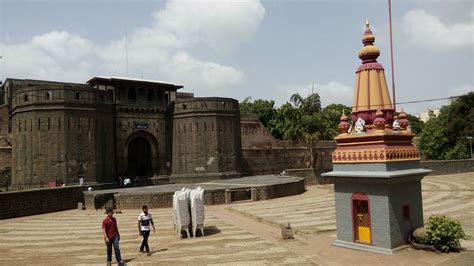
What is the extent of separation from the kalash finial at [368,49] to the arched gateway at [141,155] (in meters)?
28.4

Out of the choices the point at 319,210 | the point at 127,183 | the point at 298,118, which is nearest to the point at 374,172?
the point at 319,210

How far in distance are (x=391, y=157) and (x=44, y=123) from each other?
27.8 meters

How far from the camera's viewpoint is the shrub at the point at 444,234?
34.4ft

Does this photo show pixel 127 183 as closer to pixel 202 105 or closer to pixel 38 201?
pixel 38 201

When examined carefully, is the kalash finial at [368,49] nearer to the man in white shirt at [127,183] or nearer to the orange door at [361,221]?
the orange door at [361,221]

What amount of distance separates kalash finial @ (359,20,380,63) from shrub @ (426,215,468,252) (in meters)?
4.94

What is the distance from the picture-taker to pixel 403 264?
9.63 m

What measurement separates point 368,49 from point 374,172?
382 centimetres

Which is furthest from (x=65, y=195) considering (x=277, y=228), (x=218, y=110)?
(x=218, y=110)

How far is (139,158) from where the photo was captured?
125ft

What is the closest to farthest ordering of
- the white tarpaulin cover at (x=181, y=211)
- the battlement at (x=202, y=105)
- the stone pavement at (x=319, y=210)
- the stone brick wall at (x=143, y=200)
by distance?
the white tarpaulin cover at (x=181, y=211)
the stone pavement at (x=319, y=210)
the stone brick wall at (x=143, y=200)
the battlement at (x=202, y=105)

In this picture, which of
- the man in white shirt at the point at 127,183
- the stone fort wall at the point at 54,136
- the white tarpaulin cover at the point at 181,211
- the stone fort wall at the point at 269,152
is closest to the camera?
the white tarpaulin cover at the point at 181,211

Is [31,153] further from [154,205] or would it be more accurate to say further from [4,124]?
[154,205]

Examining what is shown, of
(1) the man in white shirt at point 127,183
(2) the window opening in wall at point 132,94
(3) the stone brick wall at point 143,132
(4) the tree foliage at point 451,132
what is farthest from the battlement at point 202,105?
(4) the tree foliage at point 451,132
